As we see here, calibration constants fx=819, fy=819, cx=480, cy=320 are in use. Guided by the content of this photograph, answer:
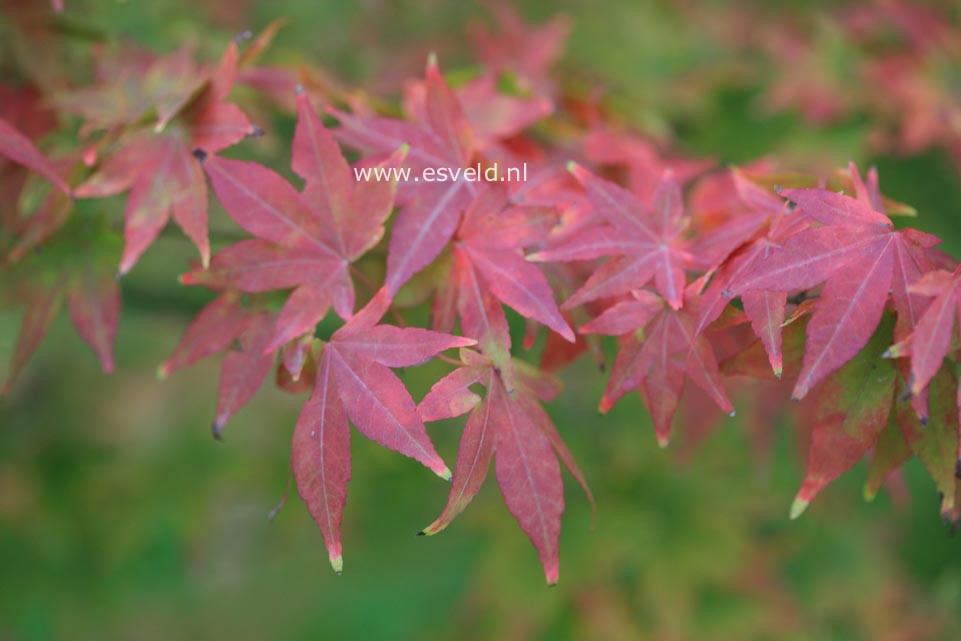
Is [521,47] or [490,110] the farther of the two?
[521,47]

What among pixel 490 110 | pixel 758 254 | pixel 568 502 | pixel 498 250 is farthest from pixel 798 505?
pixel 568 502

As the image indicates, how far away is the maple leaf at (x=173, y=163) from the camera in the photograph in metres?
0.68

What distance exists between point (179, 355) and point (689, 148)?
41.0 inches

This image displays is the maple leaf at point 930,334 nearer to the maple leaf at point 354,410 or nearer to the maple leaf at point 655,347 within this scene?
the maple leaf at point 655,347

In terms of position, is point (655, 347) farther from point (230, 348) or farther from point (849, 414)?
point (230, 348)

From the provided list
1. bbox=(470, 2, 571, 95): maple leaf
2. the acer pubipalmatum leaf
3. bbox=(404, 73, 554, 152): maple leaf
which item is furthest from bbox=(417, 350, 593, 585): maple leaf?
bbox=(470, 2, 571, 95): maple leaf

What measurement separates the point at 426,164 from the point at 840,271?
1.11 ft

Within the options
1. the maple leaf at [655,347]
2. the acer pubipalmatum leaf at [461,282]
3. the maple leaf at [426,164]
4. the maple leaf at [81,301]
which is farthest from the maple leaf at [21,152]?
the maple leaf at [655,347]

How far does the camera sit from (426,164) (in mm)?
695

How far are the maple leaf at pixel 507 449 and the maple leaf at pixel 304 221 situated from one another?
12 cm

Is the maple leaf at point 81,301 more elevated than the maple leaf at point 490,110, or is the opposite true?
the maple leaf at point 490,110

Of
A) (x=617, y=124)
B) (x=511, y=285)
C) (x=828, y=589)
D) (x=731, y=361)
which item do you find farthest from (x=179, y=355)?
(x=828, y=589)

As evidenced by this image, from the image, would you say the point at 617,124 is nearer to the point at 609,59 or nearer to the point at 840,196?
the point at 609,59

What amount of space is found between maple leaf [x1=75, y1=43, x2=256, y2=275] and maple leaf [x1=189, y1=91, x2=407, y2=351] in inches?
1.6
